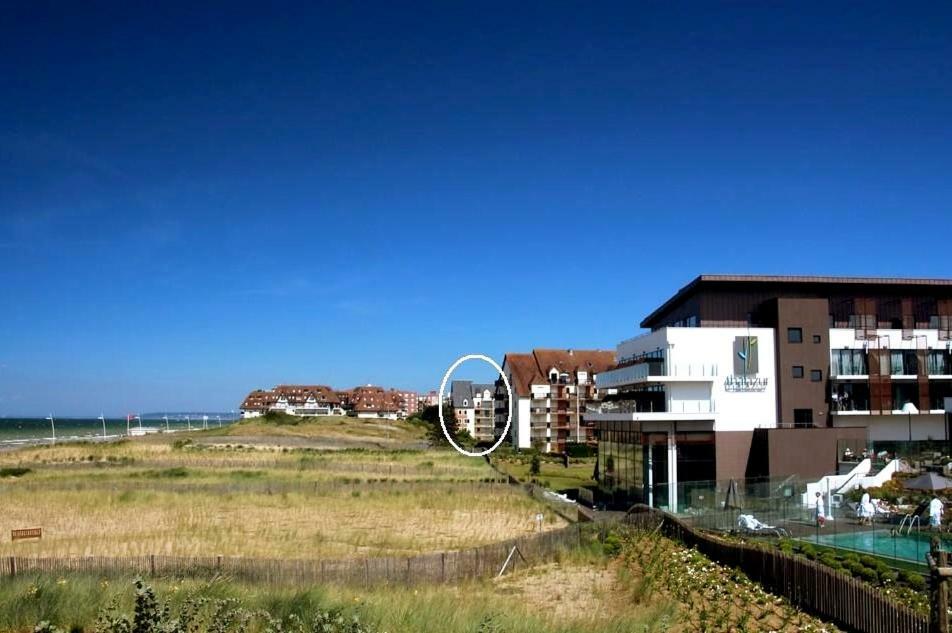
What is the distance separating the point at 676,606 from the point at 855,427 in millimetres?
26269

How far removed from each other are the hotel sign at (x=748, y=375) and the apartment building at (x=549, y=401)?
55.0 m

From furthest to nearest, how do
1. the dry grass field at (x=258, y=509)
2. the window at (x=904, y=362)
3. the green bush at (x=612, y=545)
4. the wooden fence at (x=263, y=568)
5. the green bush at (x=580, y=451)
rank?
the green bush at (x=580, y=451), the window at (x=904, y=362), the dry grass field at (x=258, y=509), the green bush at (x=612, y=545), the wooden fence at (x=263, y=568)

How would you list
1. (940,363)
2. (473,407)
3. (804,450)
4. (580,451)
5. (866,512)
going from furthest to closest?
(473,407) < (580,451) < (940,363) < (804,450) < (866,512)

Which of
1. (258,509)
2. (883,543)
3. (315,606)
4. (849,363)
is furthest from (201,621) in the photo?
(849,363)

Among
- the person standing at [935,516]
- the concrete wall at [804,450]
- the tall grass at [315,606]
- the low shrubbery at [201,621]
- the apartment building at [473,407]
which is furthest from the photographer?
the apartment building at [473,407]

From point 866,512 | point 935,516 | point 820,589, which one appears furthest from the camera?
point 866,512

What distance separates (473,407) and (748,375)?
9166 centimetres

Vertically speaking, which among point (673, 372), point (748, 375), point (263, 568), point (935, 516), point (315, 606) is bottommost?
point (263, 568)

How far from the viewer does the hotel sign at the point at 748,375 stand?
42.4m

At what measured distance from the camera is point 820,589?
18141 millimetres

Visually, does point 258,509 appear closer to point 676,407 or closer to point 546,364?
point 676,407

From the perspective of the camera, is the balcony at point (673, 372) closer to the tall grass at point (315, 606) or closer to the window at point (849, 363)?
the window at point (849, 363)

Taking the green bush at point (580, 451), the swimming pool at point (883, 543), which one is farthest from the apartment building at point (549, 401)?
the swimming pool at point (883, 543)

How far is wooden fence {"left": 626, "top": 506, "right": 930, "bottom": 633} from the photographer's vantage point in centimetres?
1538
